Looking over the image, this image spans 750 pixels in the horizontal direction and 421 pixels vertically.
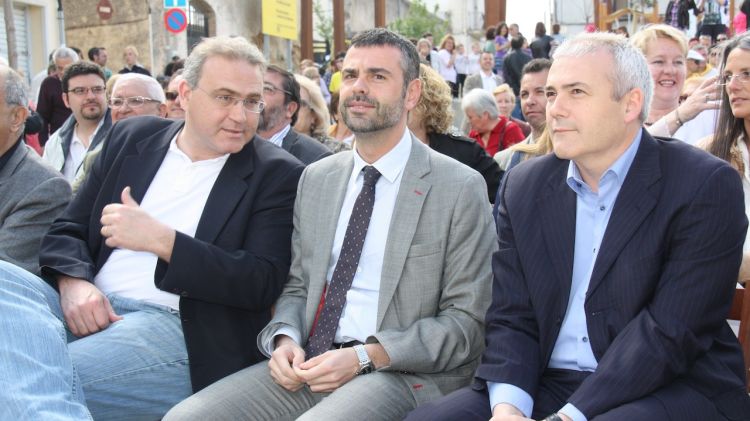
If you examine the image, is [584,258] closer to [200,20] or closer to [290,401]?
[290,401]

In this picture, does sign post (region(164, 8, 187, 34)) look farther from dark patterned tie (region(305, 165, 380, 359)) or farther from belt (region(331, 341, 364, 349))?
belt (region(331, 341, 364, 349))

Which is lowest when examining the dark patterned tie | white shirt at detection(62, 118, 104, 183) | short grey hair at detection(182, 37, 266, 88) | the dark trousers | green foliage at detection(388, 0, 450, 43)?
the dark trousers

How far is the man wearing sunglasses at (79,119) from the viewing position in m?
6.28

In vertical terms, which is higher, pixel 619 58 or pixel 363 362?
pixel 619 58

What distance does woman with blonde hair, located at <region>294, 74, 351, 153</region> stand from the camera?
5.93 m

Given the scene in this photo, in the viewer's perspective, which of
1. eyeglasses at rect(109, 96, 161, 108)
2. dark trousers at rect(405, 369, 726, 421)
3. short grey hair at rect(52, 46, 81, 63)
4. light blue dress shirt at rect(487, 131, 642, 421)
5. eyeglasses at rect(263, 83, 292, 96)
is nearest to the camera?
dark trousers at rect(405, 369, 726, 421)

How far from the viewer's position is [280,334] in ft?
10.0

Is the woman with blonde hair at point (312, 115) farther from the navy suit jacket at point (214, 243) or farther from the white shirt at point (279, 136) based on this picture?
the navy suit jacket at point (214, 243)

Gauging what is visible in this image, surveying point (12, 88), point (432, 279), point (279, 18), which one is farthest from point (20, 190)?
point (279, 18)

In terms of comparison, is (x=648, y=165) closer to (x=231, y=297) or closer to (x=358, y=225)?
(x=358, y=225)

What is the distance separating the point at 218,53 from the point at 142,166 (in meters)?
0.59

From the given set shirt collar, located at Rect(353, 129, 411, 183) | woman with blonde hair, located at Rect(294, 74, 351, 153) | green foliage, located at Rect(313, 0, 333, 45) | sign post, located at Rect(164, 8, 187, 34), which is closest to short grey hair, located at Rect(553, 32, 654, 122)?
shirt collar, located at Rect(353, 129, 411, 183)

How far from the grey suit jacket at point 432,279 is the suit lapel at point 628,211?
545 millimetres

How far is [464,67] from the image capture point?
60.1 feet
